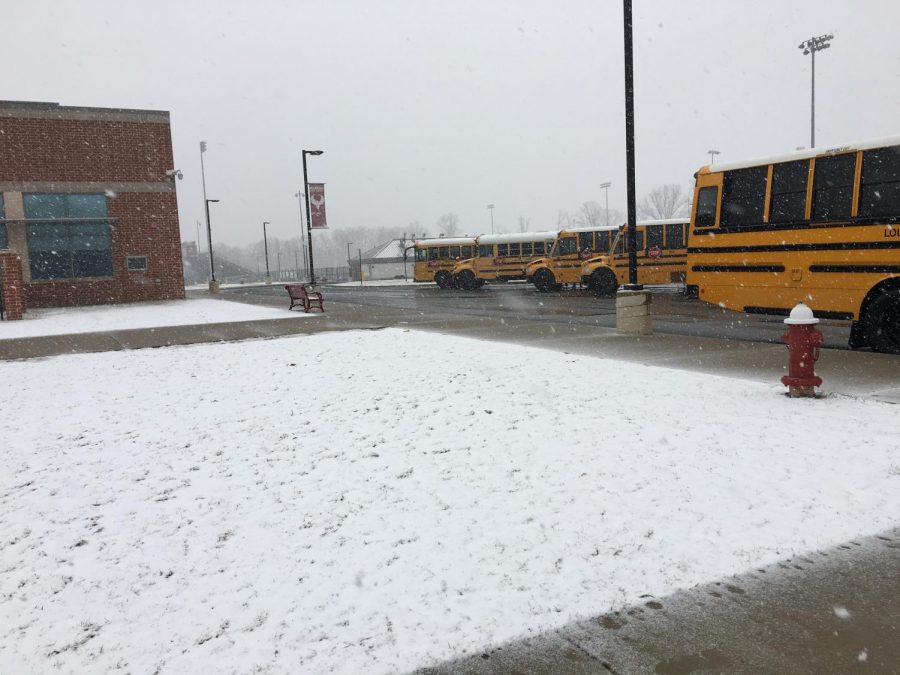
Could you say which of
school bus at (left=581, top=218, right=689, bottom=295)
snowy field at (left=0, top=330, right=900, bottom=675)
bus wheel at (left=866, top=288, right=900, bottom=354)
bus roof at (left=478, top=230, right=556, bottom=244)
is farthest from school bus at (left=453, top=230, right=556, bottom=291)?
snowy field at (left=0, top=330, right=900, bottom=675)

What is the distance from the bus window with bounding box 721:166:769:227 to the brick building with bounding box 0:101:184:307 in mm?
24099

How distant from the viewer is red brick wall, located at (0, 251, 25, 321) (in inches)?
797

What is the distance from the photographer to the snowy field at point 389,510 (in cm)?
299

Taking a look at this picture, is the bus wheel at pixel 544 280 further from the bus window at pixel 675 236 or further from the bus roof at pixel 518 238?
the bus window at pixel 675 236

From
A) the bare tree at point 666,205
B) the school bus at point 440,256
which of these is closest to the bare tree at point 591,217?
the bare tree at point 666,205

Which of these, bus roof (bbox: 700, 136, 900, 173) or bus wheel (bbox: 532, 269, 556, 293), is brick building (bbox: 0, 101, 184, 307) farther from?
bus roof (bbox: 700, 136, 900, 173)

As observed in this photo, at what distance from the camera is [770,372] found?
839 cm

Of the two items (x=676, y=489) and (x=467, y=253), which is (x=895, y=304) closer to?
(x=676, y=489)

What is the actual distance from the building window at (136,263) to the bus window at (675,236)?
2216cm

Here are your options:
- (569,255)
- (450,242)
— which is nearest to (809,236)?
(569,255)

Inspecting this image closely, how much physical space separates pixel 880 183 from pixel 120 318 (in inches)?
768

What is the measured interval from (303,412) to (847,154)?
918 centimetres

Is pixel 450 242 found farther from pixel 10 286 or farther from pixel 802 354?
pixel 802 354

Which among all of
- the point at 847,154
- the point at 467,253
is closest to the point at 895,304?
the point at 847,154
